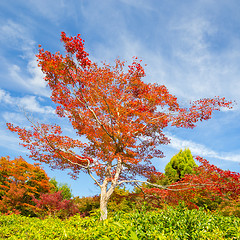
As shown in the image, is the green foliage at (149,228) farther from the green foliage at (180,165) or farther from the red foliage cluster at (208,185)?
the green foliage at (180,165)

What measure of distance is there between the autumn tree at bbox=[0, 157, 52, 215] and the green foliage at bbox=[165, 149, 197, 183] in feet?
40.2

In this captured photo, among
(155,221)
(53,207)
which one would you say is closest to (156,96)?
(155,221)

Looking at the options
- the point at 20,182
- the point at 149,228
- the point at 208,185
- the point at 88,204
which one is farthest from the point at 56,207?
the point at 149,228

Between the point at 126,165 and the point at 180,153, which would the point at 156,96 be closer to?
the point at 126,165

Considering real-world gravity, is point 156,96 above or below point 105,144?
above

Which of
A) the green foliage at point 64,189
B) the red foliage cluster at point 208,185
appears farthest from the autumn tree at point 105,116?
the green foliage at point 64,189

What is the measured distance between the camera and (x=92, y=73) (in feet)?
34.3

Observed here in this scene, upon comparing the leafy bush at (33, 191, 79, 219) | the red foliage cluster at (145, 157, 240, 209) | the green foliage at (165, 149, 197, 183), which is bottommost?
the leafy bush at (33, 191, 79, 219)

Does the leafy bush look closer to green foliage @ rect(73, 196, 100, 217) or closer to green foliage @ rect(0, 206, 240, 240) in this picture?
green foliage @ rect(73, 196, 100, 217)

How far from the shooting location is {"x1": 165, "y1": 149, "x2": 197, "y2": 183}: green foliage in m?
20.3

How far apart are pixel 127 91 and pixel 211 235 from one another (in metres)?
9.37

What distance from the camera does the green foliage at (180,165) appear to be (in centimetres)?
2027

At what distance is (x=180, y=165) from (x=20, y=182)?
15536mm

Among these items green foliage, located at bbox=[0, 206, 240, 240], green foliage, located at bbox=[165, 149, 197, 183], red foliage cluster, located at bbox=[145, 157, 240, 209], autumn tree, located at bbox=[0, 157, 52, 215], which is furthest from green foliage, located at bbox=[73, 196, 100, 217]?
green foliage, located at bbox=[0, 206, 240, 240]
